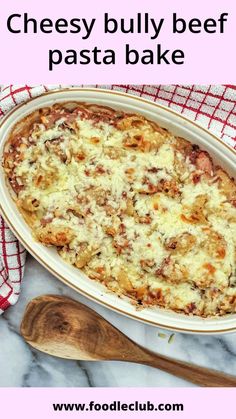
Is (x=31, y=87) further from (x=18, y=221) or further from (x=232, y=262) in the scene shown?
(x=232, y=262)

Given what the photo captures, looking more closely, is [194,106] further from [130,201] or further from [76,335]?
[76,335]

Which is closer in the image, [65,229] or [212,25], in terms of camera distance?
[65,229]

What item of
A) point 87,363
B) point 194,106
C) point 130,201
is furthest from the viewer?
point 87,363

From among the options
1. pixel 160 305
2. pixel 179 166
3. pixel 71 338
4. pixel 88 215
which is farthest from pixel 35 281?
pixel 179 166

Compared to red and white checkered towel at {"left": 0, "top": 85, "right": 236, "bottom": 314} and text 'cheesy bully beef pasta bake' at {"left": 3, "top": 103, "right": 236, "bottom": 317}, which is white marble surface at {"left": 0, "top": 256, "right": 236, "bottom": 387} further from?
text 'cheesy bully beef pasta bake' at {"left": 3, "top": 103, "right": 236, "bottom": 317}

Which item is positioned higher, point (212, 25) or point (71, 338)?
point (212, 25)

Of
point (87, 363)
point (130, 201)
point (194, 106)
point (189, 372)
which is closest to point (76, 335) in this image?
point (87, 363)
